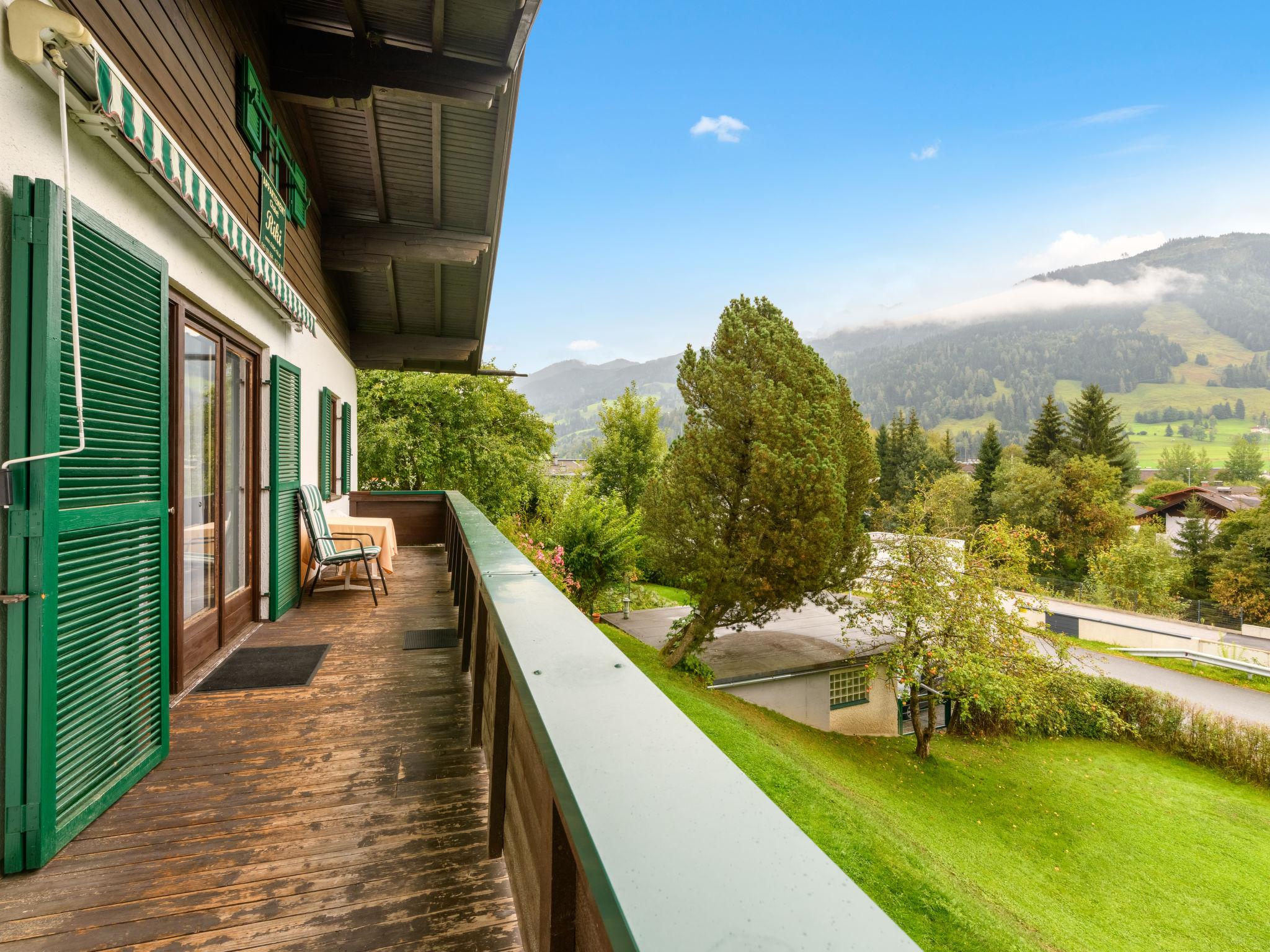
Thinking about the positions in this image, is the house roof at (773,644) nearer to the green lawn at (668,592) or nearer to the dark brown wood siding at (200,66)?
the green lawn at (668,592)

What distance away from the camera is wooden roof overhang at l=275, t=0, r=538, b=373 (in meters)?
3.54

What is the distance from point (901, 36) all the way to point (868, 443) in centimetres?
11992

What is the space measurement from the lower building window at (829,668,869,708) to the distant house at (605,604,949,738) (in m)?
0.02

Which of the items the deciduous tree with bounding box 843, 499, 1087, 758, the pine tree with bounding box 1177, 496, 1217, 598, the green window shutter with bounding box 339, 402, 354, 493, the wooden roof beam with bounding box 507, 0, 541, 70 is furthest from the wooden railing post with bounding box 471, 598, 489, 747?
the pine tree with bounding box 1177, 496, 1217, 598

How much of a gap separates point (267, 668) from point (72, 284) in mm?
2305

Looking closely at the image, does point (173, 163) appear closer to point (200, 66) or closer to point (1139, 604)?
point (200, 66)

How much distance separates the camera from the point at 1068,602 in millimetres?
25500

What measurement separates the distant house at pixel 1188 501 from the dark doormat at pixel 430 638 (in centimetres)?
4045

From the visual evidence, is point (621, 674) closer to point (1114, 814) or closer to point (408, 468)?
point (1114, 814)

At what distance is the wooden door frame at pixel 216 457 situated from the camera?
120 inches

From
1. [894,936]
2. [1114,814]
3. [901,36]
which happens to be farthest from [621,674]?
[901,36]

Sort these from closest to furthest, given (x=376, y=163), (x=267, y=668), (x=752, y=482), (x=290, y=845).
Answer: (x=290, y=845) < (x=267, y=668) < (x=376, y=163) < (x=752, y=482)

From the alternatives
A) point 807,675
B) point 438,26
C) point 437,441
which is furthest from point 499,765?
point 437,441

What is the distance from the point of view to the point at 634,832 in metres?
0.65
